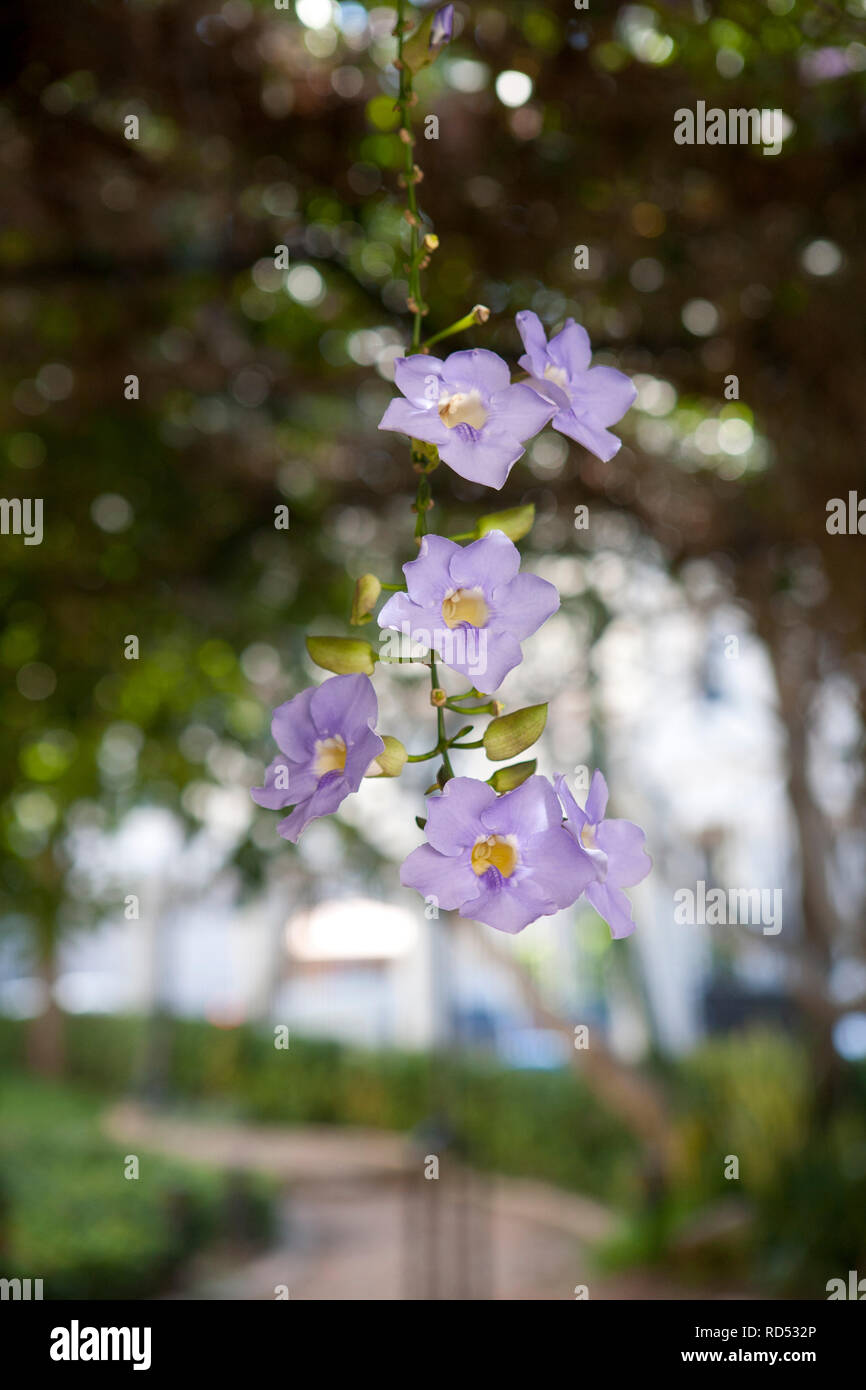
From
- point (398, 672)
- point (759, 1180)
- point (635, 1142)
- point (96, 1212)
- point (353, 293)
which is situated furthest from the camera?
point (635, 1142)

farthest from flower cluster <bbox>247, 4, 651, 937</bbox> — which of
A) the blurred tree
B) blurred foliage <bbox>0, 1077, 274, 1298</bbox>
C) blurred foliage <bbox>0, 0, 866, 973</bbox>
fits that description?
blurred foliage <bbox>0, 1077, 274, 1298</bbox>

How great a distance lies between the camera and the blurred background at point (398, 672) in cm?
188

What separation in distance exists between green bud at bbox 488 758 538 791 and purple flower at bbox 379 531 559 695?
3 centimetres

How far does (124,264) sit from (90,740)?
1.87 m

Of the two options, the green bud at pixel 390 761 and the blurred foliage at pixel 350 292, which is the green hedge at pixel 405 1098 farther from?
the green bud at pixel 390 761

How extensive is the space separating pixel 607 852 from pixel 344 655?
126 mm

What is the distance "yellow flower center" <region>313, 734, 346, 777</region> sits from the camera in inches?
16.6

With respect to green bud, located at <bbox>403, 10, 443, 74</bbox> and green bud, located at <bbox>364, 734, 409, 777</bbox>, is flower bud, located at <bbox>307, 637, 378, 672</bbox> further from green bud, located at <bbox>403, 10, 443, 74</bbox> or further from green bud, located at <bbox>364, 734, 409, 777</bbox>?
green bud, located at <bbox>403, 10, 443, 74</bbox>

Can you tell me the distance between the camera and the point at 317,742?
42cm

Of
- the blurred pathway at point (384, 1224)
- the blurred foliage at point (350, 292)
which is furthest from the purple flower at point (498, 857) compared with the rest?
the blurred pathway at point (384, 1224)

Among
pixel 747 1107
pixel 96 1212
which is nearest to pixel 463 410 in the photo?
pixel 747 1107

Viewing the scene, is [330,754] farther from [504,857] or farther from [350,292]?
[350,292]

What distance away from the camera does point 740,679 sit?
14.4 feet
